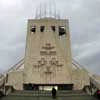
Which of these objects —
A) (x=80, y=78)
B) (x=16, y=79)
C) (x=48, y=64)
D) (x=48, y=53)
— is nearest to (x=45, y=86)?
(x=48, y=64)

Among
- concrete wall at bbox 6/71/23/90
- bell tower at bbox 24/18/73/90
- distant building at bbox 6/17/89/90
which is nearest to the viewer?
concrete wall at bbox 6/71/23/90

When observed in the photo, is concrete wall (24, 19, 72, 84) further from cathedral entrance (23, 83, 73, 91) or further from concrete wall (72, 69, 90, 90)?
concrete wall (72, 69, 90, 90)

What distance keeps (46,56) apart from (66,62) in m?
2.18

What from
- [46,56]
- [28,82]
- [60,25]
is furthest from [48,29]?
[28,82]

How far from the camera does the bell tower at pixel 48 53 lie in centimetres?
1864

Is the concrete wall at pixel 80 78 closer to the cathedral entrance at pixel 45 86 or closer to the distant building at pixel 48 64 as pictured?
the distant building at pixel 48 64

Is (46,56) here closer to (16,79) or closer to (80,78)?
(16,79)

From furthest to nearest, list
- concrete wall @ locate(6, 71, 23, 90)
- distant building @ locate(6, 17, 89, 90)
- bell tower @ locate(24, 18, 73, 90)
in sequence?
bell tower @ locate(24, 18, 73, 90), distant building @ locate(6, 17, 89, 90), concrete wall @ locate(6, 71, 23, 90)

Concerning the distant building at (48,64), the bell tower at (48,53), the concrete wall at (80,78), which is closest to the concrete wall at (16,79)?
the distant building at (48,64)

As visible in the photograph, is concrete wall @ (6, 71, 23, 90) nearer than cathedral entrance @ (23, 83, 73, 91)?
Yes

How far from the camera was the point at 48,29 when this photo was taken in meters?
20.6

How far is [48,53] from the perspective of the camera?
19297mm

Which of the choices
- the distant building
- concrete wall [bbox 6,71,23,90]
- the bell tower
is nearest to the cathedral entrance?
the distant building

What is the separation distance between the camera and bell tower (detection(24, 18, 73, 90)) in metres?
18.6
